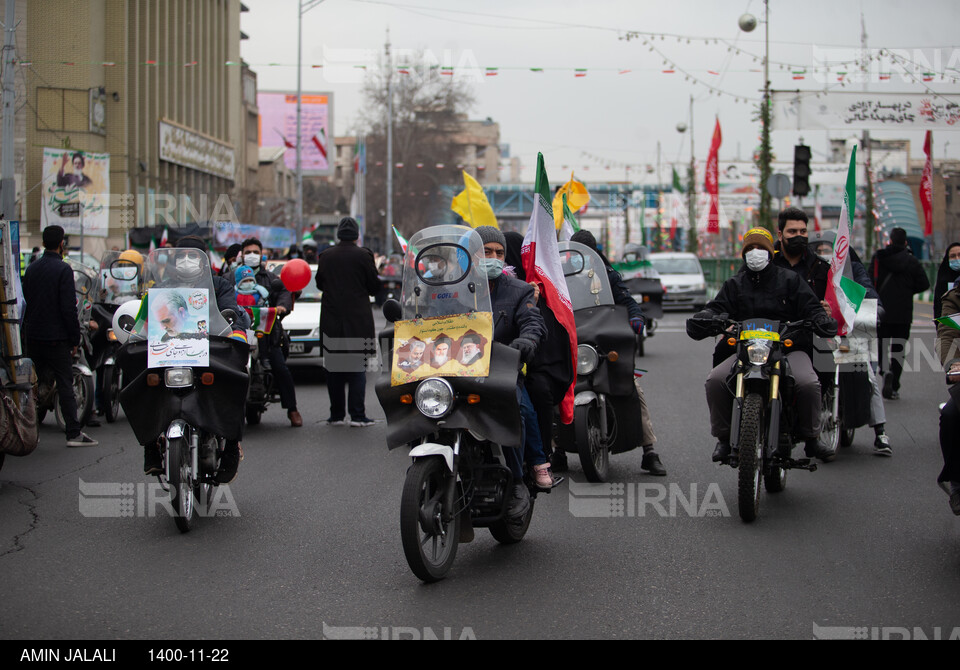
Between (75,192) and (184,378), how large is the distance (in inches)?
896

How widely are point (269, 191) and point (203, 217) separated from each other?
107 ft

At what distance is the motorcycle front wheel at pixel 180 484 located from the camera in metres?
6.61

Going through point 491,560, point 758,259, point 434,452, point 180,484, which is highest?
point 758,259

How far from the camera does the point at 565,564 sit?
594cm

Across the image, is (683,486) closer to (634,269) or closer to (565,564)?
(565,564)

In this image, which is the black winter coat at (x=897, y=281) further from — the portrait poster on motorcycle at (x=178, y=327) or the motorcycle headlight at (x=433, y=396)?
the motorcycle headlight at (x=433, y=396)

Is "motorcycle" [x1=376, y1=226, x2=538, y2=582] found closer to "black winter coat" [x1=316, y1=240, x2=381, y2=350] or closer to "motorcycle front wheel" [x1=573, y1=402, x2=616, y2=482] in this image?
"motorcycle front wheel" [x1=573, y1=402, x2=616, y2=482]

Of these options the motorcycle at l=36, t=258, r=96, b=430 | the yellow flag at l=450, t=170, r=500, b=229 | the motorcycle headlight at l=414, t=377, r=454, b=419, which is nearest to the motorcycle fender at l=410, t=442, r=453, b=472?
the motorcycle headlight at l=414, t=377, r=454, b=419

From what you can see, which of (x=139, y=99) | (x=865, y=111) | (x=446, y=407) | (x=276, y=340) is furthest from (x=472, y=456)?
(x=139, y=99)

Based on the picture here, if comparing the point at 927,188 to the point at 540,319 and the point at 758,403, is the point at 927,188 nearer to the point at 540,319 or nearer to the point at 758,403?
the point at 758,403

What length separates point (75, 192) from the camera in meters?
27.8

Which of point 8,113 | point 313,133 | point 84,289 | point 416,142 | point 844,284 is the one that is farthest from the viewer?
point 416,142

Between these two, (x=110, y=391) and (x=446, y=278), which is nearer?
(x=446, y=278)

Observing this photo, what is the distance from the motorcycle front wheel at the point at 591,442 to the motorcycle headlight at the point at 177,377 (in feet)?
8.77
